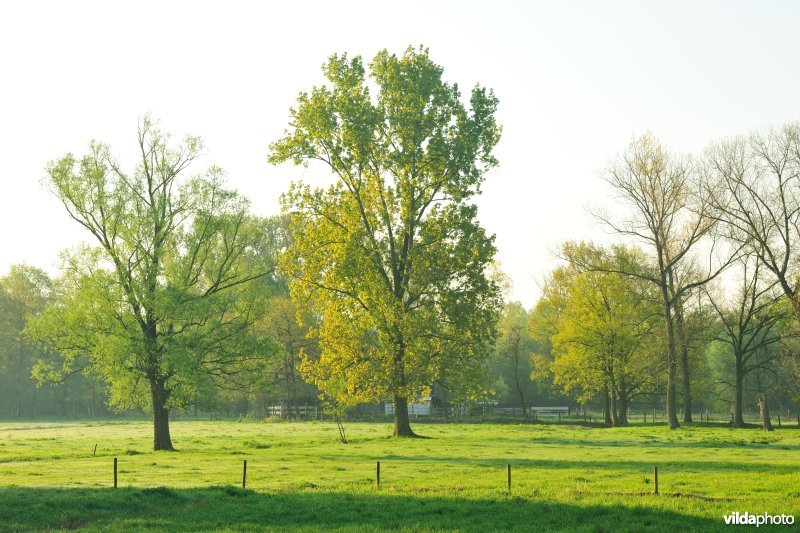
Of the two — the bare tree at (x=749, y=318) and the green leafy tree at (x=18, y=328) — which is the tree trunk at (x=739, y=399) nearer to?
the bare tree at (x=749, y=318)

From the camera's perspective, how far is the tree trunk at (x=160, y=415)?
41.2m

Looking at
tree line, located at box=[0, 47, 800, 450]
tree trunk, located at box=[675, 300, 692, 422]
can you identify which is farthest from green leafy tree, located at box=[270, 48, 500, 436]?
tree trunk, located at box=[675, 300, 692, 422]

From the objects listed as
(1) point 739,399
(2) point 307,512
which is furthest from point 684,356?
(2) point 307,512

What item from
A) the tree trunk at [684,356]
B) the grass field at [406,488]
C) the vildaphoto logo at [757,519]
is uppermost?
the tree trunk at [684,356]

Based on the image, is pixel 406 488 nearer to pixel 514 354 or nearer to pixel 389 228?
pixel 389 228

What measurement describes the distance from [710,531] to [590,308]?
49745 millimetres

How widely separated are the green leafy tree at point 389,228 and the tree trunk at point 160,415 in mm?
8573

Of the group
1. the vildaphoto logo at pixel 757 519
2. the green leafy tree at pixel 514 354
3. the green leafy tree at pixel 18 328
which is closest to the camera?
the vildaphoto logo at pixel 757 519

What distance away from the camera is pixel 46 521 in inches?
766

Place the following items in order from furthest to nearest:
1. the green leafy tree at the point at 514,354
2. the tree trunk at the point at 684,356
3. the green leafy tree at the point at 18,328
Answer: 1. the green leafy tree at the point at 18,328
2. the green leafy tree at the point at 514,354
3. the tree trunk at the point at 684,356

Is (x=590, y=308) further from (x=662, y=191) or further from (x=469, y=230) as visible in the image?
(x=469, y=230)

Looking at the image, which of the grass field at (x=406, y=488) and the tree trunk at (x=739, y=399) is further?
the tree trunk at (x=739, y=399)

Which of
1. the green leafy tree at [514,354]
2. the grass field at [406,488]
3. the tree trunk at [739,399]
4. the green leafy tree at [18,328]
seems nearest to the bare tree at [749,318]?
the tree trunk at [739,399]

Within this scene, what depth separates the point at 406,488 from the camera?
23.3m
